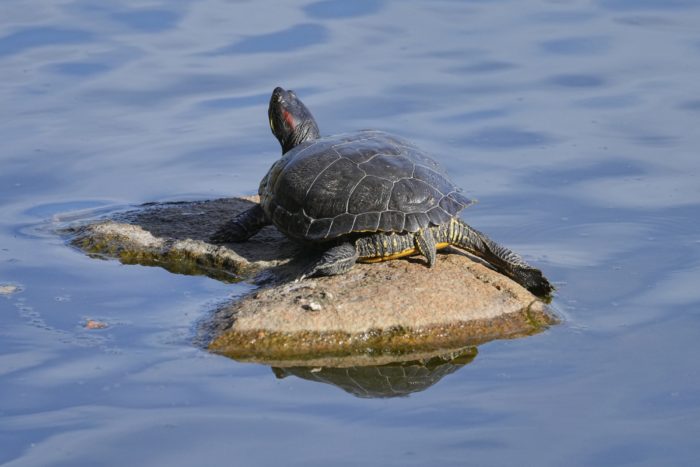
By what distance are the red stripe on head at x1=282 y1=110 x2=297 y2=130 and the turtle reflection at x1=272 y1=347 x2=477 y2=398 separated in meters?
2.59

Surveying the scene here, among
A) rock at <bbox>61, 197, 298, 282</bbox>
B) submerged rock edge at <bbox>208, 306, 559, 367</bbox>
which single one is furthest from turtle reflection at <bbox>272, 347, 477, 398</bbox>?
rock at <bbox>61, 197, 298, 282</bbox>

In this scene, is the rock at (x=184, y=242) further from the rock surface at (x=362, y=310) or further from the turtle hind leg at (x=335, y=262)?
the turtle hind leg at (x=335, y=262)

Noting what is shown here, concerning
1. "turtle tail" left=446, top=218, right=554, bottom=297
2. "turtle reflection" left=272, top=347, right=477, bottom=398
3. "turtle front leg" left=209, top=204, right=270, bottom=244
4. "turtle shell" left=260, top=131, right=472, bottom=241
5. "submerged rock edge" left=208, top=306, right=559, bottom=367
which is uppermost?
"turtle shell" left=260, top=131, right=472, bottom=241

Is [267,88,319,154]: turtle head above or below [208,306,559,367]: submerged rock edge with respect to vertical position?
above

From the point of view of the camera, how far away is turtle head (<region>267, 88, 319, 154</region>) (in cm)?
759

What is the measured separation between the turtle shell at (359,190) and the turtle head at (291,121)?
100 cm

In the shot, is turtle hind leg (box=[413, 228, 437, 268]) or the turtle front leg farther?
the turtle front leg

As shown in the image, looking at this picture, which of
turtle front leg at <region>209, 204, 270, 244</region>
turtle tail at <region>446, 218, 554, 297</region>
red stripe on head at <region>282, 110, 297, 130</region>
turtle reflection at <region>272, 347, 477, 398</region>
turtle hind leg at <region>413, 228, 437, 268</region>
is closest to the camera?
turtle reflection at <region>272, 347, 477, 398</region>

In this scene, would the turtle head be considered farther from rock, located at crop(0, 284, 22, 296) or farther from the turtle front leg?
rock, located at crop(0, 284, 22, 296)

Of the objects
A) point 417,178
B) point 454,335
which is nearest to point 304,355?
point 454,335

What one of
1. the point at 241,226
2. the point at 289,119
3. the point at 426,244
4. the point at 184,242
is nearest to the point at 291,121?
the point at 289,119

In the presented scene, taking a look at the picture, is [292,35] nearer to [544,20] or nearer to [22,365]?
[544,20]

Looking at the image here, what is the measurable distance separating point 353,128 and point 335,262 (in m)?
3.47

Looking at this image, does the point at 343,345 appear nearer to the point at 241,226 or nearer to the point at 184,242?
the point at 241,226
